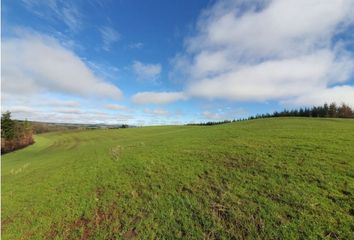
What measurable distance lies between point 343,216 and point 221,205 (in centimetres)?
→ 411

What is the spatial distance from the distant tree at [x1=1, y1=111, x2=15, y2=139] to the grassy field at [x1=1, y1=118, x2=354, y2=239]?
65708 mm

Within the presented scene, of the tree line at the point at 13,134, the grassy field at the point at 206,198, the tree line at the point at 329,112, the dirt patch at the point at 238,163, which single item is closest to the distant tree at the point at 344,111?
the tree line at the point at 329,112

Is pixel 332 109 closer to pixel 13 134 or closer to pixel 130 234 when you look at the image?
pixel 130 234

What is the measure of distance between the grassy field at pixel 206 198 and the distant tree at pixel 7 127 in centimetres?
6571

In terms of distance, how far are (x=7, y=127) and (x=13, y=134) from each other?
3.26m

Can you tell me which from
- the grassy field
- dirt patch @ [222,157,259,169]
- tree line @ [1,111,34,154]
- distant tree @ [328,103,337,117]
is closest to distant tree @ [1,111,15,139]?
tree line @ [1,111,34,154]

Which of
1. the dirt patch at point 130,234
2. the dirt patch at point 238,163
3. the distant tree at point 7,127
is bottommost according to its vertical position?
the dirt patch at point 130,234

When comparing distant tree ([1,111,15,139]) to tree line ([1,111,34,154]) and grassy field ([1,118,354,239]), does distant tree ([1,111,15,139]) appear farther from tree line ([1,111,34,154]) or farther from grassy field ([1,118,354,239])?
grassy field ([1,118,354,239])

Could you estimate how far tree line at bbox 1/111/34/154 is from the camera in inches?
2665

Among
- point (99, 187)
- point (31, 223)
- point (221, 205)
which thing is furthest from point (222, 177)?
point (31, 223)

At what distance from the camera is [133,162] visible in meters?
17.7

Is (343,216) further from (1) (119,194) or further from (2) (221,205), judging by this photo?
A: (1) (119,194)

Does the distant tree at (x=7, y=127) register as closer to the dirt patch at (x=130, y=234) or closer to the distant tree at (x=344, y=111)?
the dirt patch at (x=130, y=234)

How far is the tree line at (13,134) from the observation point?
222ft
